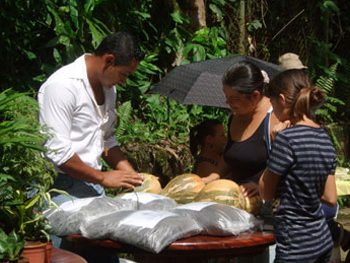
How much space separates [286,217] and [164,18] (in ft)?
15.5

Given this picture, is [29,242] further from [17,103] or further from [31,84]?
[31,84]

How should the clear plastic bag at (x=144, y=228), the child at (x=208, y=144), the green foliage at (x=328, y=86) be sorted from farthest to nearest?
the green foliage at (x=328, y=86), the child at (x=208, y=144), the clear plastic bag at (x=144, y=228)

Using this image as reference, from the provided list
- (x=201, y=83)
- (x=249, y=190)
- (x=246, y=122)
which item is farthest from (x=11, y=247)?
(x=201, y=83)

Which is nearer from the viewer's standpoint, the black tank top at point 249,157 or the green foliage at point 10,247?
the green foliage at point 10,247

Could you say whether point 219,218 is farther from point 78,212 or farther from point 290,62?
point 290,62

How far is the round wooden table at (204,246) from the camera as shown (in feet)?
10.1

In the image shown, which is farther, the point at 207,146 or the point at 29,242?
the point at 207,146

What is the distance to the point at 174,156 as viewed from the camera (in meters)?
6.72

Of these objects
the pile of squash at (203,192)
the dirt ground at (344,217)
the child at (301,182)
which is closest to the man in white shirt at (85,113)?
the pile of squash at (203,192)

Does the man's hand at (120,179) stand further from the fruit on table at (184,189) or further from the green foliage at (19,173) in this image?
the green foliage at (19,173)

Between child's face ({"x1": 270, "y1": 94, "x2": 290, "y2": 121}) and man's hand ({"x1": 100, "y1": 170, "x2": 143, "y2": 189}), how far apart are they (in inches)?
35.3

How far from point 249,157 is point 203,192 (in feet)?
1.49

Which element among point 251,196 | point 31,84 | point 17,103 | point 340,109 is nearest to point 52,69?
point 31,84

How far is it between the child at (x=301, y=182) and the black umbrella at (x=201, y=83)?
7.04 ft
